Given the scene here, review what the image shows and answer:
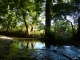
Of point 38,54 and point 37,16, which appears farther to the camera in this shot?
point 37,16

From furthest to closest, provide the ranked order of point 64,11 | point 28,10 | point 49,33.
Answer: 1. point 28,10
2. point 49,33
3. point 64,11

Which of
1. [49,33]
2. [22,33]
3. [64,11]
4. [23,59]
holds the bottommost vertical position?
[22,33]

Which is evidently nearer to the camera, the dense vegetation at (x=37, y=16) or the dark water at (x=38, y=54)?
the dark water at (x=38, y=54)

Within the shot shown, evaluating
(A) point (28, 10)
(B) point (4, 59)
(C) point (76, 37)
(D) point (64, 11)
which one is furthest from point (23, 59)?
(A) point (28, 10)

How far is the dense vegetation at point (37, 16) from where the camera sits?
16.6m

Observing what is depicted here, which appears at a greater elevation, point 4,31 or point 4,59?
point 4,59

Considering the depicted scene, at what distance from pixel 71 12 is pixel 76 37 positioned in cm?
306

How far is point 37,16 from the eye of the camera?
29.4m

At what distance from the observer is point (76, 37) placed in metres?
16.1

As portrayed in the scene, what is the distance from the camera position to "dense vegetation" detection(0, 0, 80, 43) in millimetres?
16609

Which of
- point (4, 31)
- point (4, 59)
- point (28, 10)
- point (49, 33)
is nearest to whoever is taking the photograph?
point (4, 59)

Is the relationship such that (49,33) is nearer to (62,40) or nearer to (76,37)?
(62,40)

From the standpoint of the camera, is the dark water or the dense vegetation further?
the dense vegetation

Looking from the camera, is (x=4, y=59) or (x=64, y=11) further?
(x=64, y=11)
